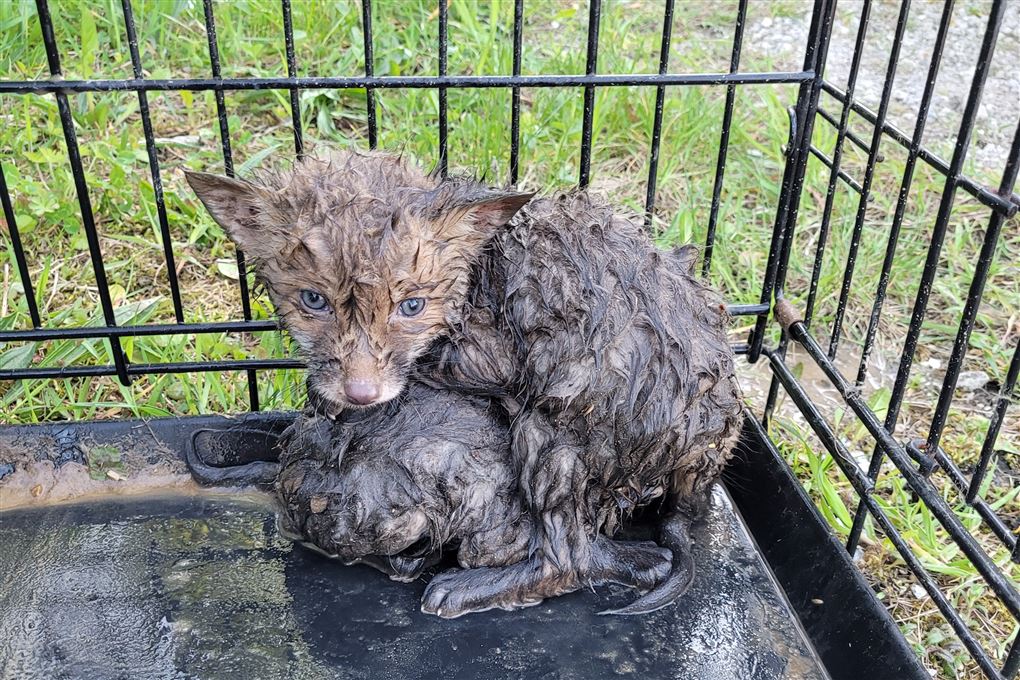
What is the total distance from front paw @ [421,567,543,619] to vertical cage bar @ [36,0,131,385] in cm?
124

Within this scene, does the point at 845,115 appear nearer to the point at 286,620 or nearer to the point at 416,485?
the point at 416,485

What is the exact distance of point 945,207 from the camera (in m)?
2.28

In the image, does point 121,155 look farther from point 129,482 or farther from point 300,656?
point 300,656

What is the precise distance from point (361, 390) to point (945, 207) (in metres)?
1.41

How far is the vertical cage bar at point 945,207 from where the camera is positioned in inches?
81.0

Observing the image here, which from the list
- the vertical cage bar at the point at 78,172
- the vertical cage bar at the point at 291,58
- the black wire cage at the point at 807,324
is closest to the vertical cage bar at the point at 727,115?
the black wire cage at the point at 807,324

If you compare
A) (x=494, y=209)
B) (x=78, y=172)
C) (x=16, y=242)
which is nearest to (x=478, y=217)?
(x=494, y=209)

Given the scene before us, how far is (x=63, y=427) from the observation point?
305 cm

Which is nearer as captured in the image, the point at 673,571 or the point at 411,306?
the point at 411,306

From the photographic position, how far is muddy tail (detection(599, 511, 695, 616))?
8.74 ft

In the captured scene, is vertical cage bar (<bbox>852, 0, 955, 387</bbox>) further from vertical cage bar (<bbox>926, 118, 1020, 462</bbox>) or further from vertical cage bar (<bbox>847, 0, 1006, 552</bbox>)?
vertical cage bar (<bbox>926, 118, 1020, 462</bbox>)

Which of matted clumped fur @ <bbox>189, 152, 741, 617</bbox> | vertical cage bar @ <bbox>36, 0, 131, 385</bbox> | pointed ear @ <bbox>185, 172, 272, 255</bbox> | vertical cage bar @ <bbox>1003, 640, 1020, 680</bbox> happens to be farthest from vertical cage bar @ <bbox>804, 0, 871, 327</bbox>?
vertical cage bar @ <bbox>36, 0, 131, 385</bbox>

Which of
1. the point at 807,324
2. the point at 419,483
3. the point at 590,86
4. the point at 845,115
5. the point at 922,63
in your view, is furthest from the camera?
the point at 922,63

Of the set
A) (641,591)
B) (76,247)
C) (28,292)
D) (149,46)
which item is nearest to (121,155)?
(76,247)
